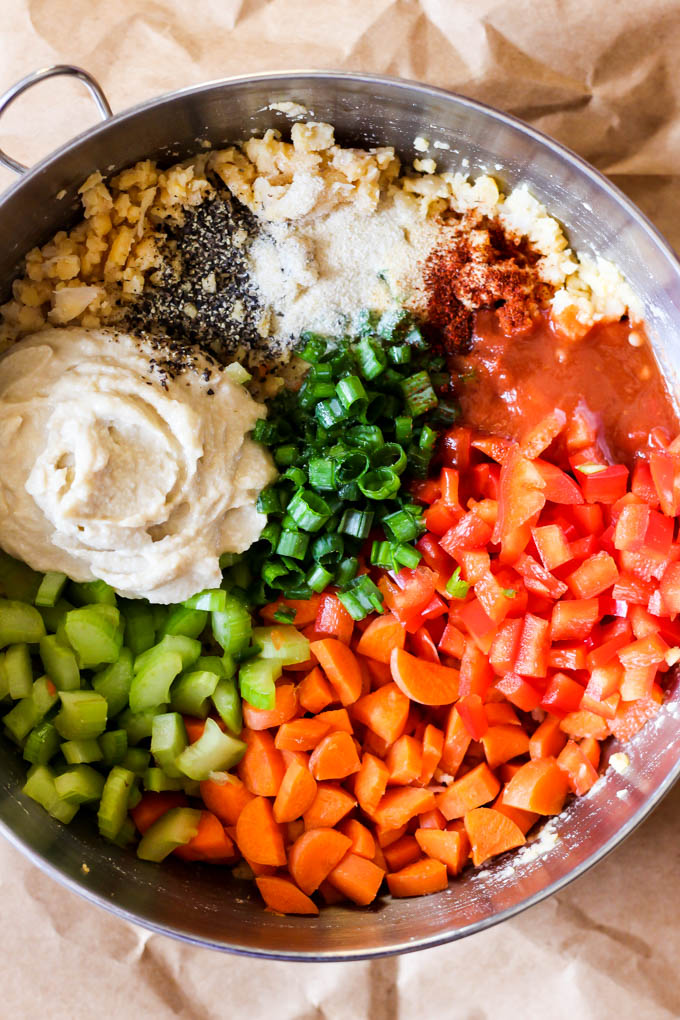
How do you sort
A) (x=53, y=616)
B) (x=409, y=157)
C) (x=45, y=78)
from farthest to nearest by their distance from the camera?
1. (x=409, y=157)
2. (x=53, y=616)
3. (x=45, y=78)

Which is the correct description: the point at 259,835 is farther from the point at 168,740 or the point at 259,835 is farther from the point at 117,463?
the point at 117,463

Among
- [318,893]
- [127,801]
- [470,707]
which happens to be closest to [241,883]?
[318,893]

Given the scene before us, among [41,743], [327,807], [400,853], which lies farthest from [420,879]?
[41,743]

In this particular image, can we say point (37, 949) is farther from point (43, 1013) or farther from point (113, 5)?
point (113, 5)

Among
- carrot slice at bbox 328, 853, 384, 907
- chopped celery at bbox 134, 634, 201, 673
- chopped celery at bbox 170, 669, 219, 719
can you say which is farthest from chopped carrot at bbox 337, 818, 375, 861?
chopped celery at bbox 134, 634, 201, 673

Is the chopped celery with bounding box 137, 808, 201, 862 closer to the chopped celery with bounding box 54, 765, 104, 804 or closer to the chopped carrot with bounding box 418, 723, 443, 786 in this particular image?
the chopped celery with bounding box 54, 765, 104, 804

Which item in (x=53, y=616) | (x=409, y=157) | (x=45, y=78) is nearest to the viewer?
(x=45, y=78)

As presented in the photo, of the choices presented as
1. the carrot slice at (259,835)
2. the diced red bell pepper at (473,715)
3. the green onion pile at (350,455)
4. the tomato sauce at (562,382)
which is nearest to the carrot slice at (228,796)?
the carrot slice at (259,835)
